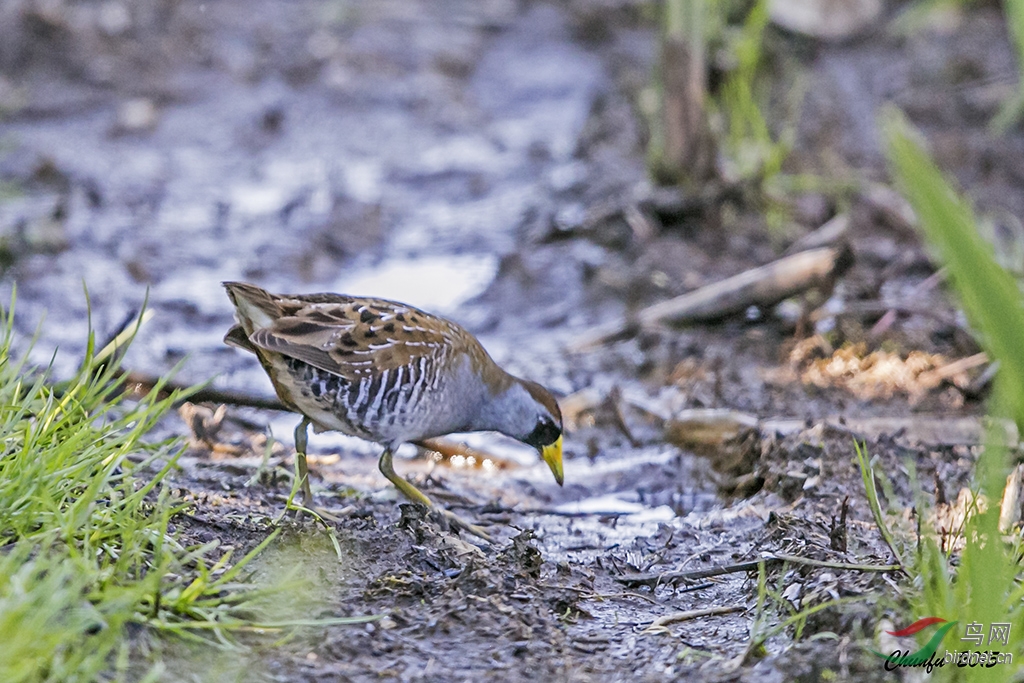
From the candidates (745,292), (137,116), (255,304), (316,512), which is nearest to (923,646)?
(316,512)

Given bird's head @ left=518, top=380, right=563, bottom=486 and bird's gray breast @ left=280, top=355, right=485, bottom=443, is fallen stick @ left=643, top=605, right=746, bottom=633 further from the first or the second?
bird's gray breast @ left=280, top=355, right=485, bottom=443

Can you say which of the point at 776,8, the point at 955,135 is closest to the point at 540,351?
the point at 955,135

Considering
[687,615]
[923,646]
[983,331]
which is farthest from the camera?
[687,615]

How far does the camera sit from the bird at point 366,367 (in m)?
3.68

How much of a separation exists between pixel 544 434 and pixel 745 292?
167 centimetres

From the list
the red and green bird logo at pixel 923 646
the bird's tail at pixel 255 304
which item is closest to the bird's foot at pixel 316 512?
the bird's tail at pixel 255 304

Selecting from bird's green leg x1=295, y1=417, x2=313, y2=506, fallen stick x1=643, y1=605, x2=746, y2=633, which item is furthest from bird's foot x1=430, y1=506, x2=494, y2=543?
fallen stick x1=643, y1=605, x2=746, y2=633

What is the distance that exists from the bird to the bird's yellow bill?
0.02 metres

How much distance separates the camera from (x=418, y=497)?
3.78 meters

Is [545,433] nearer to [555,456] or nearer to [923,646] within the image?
[555,456]

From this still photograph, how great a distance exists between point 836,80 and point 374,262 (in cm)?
396

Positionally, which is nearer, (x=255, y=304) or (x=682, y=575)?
(x=682, y=575)

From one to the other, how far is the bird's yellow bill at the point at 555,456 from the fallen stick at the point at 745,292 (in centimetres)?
148

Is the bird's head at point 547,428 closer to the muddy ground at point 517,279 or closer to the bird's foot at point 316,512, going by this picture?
the muddy ground at point 517,279
